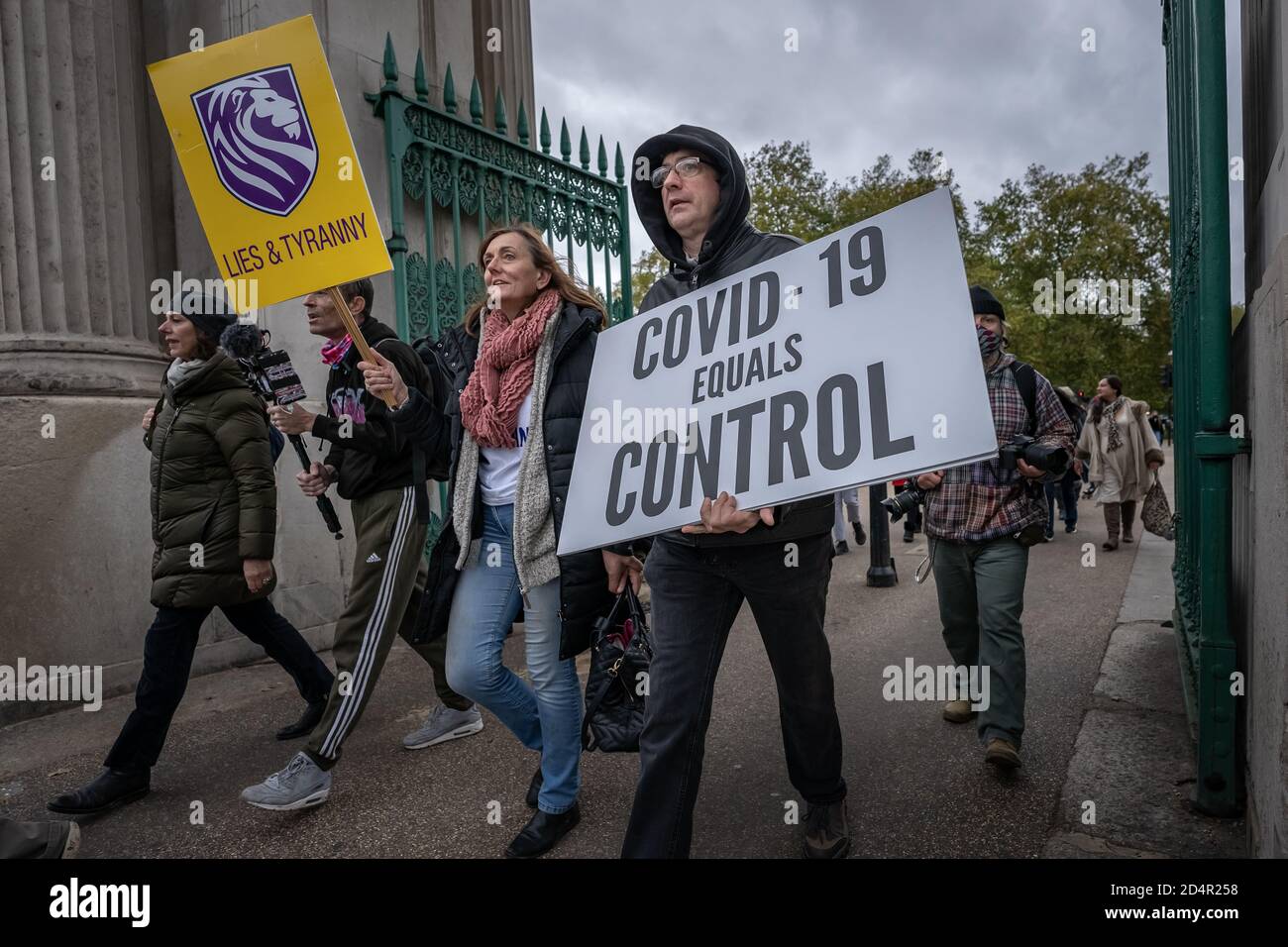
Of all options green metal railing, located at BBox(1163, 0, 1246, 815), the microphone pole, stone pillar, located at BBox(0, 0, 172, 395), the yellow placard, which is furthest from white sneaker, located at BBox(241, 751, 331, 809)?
green metal railing, located at BBox(1163, 0, 1246, 815)

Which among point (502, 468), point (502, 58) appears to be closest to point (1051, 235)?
Answer: point (502, 58)

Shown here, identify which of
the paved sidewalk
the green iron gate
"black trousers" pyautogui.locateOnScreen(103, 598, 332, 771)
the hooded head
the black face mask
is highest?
the green iron gate

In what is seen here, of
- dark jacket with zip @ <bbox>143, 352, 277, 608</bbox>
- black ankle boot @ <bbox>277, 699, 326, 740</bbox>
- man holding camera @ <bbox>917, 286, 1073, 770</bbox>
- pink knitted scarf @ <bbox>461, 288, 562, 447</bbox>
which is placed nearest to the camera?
pink knitted scarf @ <bbox>461, 288, 562, 447</bbox>

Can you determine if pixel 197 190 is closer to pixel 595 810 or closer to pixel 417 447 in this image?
pixel 417 447

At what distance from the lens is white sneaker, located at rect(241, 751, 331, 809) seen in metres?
3.01

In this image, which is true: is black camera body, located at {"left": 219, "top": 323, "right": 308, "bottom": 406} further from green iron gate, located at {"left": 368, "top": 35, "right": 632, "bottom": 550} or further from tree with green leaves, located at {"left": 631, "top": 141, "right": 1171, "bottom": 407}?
tree with green leaves, located at {"left": 631, "top": 141, "right": 1171, "bottom": 407}

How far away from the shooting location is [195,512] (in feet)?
11.5

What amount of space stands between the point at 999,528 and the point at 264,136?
3.04m

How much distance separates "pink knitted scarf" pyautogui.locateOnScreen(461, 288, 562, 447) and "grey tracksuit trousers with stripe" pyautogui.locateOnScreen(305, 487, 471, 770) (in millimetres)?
686

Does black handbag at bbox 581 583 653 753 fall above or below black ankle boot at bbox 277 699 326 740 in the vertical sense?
above

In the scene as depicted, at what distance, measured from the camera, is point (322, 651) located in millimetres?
5461

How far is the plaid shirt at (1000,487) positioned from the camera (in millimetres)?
3445

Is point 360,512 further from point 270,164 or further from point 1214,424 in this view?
point 1214,424
